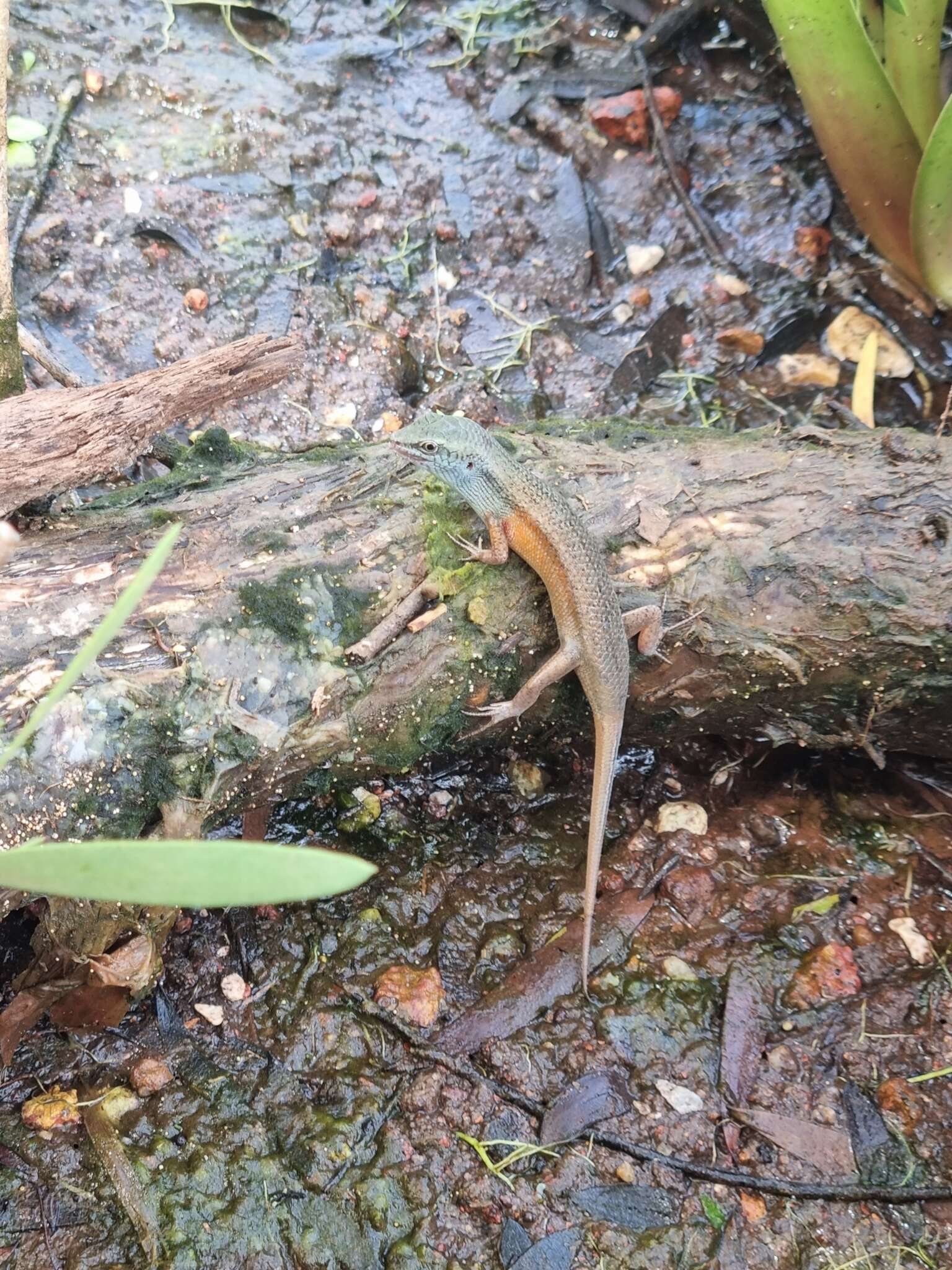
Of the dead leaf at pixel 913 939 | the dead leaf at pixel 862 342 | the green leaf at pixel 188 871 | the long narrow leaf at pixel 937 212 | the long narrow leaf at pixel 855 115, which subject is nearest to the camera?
the green leaf at pixel 188 871

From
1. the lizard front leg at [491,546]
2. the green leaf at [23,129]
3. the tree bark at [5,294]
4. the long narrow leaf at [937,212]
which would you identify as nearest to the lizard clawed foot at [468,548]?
the lizard front leg at [491,546]

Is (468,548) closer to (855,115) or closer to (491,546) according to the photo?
(491,546)

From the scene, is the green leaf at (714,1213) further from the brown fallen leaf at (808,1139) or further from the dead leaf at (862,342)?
the dead leaf at (862,342)

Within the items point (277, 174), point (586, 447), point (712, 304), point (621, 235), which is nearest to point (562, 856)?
point (586, 447)

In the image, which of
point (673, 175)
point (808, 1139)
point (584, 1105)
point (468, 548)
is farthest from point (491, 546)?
point (673, 175)

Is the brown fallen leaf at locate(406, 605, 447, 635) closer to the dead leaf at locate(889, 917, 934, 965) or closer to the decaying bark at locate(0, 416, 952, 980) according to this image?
the decaying bark at locate(0, 416, 952, 980)
